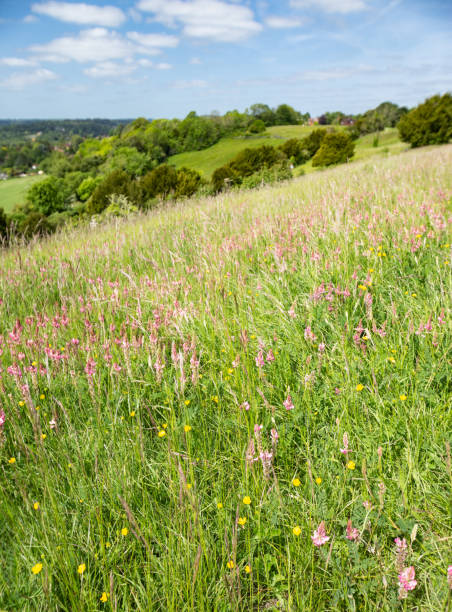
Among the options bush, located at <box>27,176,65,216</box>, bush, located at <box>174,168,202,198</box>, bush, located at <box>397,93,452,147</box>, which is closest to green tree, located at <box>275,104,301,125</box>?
bush, located at <box>27,176,65,216</box>

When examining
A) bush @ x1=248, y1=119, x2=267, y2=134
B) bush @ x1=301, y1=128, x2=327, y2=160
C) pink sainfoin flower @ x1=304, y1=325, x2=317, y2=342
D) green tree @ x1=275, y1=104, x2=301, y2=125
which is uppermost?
green tree @ x1=275, y1=104, x2=301, y2=125

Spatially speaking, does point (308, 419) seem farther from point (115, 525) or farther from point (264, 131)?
point (264, 131)

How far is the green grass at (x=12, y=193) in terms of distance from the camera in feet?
243

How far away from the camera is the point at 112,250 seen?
544cm

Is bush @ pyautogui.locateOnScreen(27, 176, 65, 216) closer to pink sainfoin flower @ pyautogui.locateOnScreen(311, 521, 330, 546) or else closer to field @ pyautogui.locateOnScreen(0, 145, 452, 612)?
field @ pyautogui.locateOnScreen(0, 145, 452, 612)

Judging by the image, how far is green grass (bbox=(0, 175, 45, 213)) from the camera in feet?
243

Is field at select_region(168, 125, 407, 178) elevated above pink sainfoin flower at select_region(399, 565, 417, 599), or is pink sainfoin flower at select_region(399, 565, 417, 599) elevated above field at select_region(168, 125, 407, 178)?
field at select_region(168, 125, 407, 178)

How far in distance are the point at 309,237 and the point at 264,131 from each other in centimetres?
8963

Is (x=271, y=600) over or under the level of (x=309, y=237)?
under

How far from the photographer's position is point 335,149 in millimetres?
32781

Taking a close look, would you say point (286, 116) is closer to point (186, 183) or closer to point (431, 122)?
point (431, 122)

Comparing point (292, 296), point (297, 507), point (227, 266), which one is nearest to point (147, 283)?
point (227, 266)

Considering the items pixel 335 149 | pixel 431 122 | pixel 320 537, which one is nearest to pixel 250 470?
pixel 320 537

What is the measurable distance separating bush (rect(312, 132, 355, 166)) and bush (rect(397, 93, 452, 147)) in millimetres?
6234
